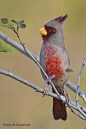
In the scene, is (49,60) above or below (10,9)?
below

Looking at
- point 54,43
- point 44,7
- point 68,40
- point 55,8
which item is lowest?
point 54,43

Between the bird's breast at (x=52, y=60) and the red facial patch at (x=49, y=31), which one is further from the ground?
the red facial patch at (x=49, y=31)

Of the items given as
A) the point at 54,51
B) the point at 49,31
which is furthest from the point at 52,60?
the point at 49,31

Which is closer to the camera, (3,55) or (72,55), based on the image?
(72,55)

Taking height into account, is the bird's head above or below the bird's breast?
above

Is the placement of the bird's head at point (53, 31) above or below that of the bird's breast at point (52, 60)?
above

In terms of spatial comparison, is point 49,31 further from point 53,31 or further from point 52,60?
point 52,60

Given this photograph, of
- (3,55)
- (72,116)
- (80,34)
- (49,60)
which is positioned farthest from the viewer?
(3,55)

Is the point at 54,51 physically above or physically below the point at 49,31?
below

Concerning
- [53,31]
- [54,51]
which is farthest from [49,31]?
[54,51]

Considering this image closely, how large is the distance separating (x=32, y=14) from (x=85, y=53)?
1.33 metres

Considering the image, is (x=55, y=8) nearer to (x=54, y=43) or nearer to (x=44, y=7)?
(x=44, y=7)

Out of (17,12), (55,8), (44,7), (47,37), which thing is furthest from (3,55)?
(47,37)

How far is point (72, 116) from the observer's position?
321 cm
